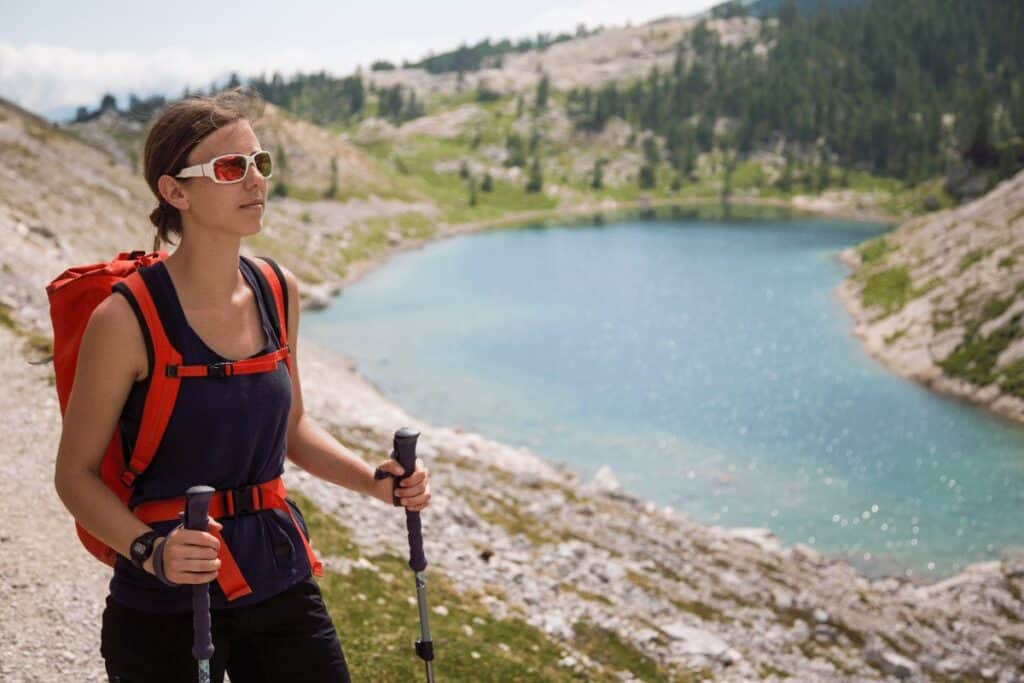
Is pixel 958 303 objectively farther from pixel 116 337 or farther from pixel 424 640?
pixel 116 337

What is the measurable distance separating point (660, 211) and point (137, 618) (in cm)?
16970

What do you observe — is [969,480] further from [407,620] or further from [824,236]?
[824,236]

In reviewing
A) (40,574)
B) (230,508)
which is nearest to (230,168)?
(230,508)

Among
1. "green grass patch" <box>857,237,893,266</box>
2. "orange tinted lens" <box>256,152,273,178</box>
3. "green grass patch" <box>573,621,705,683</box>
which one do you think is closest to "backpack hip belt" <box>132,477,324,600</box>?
"orange tinted lens" <box>256,152,273,178</box>

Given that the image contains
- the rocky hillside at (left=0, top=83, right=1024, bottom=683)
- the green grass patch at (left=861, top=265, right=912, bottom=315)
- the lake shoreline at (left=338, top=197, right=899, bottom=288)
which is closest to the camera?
the rocky hillside at (left=0, top=83, right=1024, bottom=683)

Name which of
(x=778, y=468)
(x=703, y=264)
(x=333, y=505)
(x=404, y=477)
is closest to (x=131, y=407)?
(x=404, y=477)

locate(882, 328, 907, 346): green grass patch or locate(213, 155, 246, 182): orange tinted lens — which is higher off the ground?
locate(213, 155, 246, 182): orange tinted lens

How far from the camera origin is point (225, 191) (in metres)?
5.16

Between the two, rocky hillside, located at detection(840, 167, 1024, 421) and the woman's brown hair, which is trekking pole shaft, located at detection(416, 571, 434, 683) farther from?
rocky hillside, located at detection(840, 167, 1024, 421)

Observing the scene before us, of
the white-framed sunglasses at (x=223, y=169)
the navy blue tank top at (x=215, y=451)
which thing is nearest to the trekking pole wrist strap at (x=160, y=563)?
the navy blue tank top at (x=215, y=451)

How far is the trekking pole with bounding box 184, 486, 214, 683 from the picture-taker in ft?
14.5

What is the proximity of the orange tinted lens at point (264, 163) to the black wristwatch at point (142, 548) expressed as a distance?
2187 millimetres

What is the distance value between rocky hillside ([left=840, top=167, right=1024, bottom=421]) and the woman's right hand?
4717 cm

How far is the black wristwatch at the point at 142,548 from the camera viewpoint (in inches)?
182
